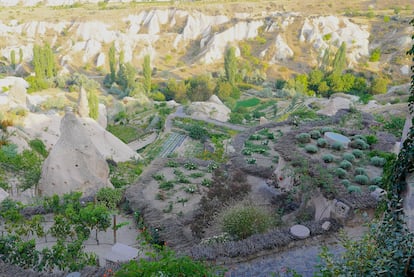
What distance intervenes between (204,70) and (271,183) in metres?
57.7

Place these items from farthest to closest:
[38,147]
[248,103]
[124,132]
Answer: [248,103], [124,132], [38,147]

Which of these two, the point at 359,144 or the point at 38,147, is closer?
the point at 359,144

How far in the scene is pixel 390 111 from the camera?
26.9 metres

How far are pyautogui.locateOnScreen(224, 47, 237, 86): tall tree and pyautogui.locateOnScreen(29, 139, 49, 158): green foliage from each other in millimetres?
37865

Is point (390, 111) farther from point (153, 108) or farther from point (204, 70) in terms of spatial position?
point (204, 70)

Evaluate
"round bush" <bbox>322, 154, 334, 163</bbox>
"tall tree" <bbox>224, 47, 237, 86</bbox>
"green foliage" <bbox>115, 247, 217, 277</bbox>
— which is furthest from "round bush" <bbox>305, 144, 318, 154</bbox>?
"tall tree" <bbox>224, 47, 237, 86</bbox>

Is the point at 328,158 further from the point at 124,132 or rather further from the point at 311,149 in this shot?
the point at 124,132

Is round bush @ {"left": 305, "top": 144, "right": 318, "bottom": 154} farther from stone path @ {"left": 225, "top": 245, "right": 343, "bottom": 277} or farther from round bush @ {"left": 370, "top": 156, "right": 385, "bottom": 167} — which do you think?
stone path @ {"left": 225, "top": 245, "right": 343, "bottom": 277}

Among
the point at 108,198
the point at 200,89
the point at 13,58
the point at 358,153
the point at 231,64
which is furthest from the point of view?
the point at 13,58

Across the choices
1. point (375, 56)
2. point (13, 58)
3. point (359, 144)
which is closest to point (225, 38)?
point (375, 56)

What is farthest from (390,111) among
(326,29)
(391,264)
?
(326,29)

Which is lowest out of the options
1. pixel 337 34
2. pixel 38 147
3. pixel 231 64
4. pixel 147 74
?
pixel 147 74

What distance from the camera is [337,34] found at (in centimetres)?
7050

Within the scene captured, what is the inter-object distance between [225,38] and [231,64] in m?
20.6
